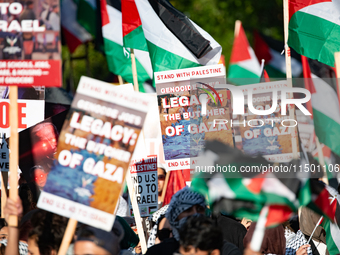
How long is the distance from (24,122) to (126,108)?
295cm

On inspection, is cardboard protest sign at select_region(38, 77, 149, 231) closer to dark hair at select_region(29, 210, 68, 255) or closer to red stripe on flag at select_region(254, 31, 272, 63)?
dark hair at select_region(29, 210, 68, 255)

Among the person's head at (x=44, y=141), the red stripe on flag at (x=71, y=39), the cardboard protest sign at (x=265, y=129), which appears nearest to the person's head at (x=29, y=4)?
the person's head at (x=44, y=141)

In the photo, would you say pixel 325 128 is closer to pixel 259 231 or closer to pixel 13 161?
pixel 259 231

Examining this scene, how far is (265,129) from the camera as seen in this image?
4688mm

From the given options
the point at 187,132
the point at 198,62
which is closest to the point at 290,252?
the point at 187,132

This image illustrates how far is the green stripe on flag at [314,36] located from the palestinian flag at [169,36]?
97cm

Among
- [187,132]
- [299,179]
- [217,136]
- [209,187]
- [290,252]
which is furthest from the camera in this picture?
[187,132]

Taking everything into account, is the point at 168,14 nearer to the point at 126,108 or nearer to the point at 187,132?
the point at 187,132

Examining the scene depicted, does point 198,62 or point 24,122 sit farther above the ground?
point 198,62

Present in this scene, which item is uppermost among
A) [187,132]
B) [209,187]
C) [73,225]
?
[209,187]

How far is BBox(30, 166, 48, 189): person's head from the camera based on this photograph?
484 centimetres

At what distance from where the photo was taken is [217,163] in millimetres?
3035

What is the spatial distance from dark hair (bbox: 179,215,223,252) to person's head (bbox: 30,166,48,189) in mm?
Answer: 2361

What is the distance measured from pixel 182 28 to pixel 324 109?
2.08m
